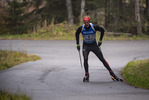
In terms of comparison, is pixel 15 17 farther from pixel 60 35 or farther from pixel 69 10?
pixel 60 35

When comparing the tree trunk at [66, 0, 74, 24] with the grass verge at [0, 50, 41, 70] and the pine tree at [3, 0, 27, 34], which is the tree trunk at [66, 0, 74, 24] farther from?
the grass verge at [0, 50, 41, 70]

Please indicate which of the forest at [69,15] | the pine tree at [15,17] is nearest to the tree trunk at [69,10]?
the forest at [69,15]

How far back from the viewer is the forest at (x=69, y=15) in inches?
1112

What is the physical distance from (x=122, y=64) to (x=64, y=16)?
21877mm

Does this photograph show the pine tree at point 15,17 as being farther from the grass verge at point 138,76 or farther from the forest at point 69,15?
the grass verge at point 138,76

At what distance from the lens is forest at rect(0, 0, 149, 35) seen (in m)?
28.2

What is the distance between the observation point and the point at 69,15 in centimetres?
3203

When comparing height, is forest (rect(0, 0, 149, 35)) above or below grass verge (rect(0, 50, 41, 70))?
above

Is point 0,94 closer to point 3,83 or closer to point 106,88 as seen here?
point 3,83

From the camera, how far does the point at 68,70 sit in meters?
11.7

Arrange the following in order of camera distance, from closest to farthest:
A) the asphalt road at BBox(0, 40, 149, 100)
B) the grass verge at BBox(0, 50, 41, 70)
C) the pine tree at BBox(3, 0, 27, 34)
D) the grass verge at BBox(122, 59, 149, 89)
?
the asphalt road at BBox(0, 40, 149, 100) < the grass verge at BBox(122, 59, 149, 89) < the grass verge at BBox(0, 50, 41, 70) < the pine tree at BBox(3, 0, 27, 34)

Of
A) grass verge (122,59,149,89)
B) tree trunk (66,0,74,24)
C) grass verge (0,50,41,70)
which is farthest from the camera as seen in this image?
tree trunk (66,0,74,24)

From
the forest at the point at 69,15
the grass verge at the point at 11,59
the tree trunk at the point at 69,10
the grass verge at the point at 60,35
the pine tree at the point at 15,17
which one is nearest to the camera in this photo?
the grass verge at the point at 11,59

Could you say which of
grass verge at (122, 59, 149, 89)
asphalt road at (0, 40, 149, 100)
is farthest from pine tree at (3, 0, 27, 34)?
grass verge at (122, 59, 149, 89)
